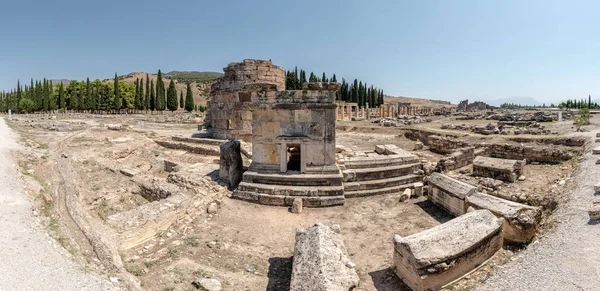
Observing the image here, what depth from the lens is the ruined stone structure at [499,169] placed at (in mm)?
10117

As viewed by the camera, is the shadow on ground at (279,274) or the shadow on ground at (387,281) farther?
the shadow on ground at (279,274)

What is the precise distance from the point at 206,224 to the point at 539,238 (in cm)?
711

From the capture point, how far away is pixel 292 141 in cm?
951

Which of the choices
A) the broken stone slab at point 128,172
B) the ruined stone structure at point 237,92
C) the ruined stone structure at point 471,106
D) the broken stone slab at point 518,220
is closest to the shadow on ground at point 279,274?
the broken stone slab at point 518,220

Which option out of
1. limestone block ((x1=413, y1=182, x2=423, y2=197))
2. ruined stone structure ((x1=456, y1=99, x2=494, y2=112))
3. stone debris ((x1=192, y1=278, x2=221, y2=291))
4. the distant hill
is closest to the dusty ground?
stone debris ((x1=192, y1=278, x2=221, y2=291))

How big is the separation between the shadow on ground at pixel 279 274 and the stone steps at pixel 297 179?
3344 millimetres

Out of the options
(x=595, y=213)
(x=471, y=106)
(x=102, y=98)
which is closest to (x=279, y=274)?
(x=595, y=213)

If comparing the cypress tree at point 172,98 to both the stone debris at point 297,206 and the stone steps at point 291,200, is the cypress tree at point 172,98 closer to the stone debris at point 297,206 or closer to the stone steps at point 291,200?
the stone steps at point 291,200

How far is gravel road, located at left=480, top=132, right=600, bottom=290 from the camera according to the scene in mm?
3953

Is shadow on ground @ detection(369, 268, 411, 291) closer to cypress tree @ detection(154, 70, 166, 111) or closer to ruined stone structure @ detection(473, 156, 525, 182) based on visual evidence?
ruined stone structure @ detection(473, 156, 525, 182)

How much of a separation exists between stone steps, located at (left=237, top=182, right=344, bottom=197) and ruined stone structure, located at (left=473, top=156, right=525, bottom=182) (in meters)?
5.69

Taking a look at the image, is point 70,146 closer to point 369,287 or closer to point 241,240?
point 241,240

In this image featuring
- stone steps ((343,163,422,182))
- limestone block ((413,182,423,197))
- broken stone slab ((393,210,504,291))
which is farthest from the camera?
stone steps ((343,163,422,182))

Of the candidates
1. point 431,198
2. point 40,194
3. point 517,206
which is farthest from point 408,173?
point 40,194
